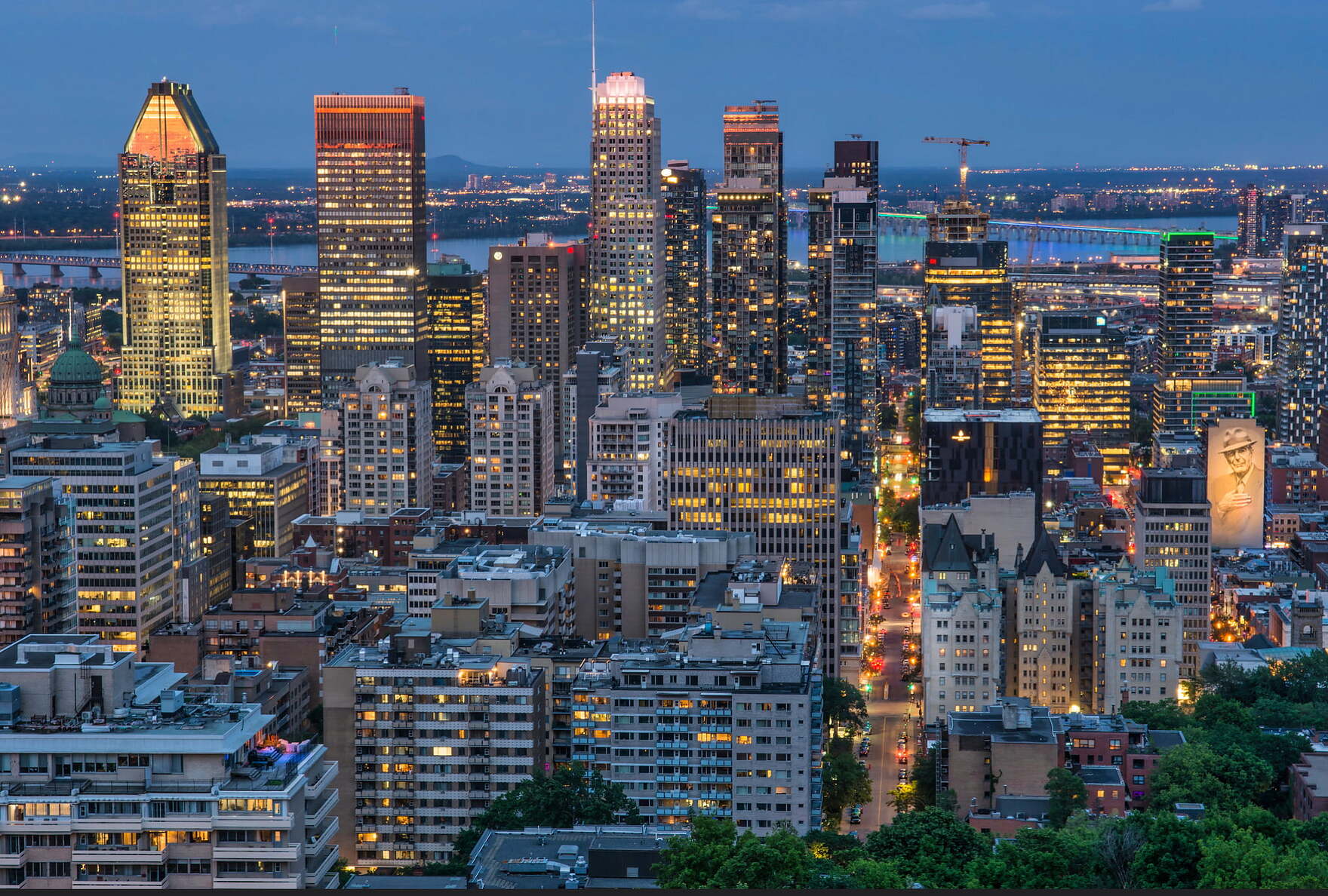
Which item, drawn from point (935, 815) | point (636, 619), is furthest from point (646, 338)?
point (935, 815)

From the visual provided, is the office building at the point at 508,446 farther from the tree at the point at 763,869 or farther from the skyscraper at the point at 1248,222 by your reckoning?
the skyscraper at the point at 1248,222

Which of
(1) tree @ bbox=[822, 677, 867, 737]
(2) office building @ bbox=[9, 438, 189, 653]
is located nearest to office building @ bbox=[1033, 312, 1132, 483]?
(1) tree @ bbox=[822, 677, 867, 737]

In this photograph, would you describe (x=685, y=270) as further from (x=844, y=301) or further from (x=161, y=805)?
(x=161, y=805)

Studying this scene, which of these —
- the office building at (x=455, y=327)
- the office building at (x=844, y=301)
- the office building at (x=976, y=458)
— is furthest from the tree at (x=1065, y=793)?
the office building at (x=455, y=327)

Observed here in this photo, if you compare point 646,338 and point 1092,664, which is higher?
point 646,338

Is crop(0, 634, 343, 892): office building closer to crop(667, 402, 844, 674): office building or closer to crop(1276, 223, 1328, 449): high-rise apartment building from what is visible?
crop(667, 402, 844, 674): office building

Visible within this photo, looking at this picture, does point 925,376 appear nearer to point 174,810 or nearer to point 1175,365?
point 1175,365
